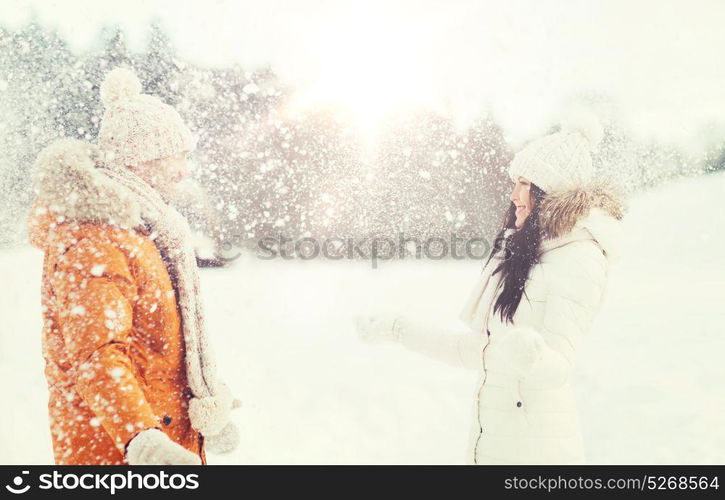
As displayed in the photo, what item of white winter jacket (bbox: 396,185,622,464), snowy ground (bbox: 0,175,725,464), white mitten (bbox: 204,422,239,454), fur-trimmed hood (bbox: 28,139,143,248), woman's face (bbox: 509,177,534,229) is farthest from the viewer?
snowy ground (bbox: 0,175,725,464)

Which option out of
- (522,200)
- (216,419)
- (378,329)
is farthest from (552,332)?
(216,419)

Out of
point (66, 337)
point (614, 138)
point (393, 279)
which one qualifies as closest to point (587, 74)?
point (614, 138)

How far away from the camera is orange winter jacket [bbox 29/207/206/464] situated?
108 centimetres

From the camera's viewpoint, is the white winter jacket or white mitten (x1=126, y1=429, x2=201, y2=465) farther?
the white winter jacket

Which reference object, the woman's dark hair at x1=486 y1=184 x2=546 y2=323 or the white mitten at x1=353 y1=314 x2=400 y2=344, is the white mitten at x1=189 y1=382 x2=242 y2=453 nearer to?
the white mitten at x1=353 y1=314 x2=400 y2=344

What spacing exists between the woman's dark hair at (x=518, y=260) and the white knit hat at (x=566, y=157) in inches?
2.2

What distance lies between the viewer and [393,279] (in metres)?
2.81

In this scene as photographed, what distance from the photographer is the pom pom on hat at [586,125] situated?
1496mm

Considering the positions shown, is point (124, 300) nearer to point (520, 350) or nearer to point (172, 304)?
point (172, 304)

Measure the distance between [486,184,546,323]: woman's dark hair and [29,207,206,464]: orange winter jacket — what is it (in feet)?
2.99

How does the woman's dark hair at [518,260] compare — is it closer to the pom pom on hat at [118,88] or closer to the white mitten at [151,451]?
the white mitten at [151,451]

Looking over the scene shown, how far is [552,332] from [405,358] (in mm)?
1748

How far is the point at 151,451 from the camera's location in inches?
41.8

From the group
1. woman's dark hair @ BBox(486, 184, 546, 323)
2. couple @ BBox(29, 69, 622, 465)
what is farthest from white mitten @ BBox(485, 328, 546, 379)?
woman's dark hair @ BBox(486, 184, 546, 323)
